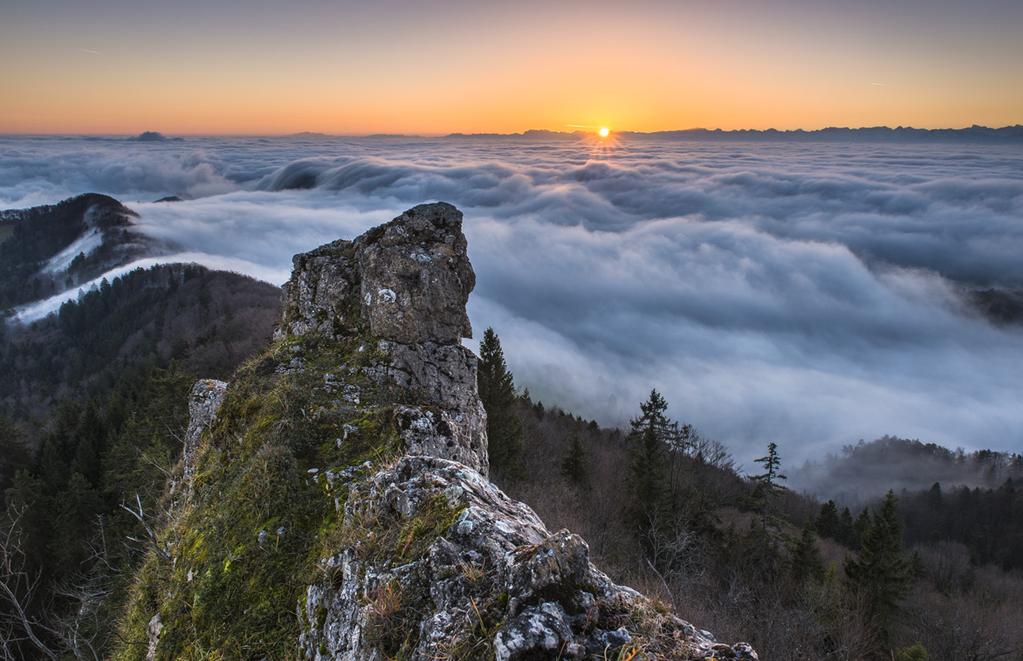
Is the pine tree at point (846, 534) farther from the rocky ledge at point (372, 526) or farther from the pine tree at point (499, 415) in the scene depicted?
the rocky ledge at point (372, 526)

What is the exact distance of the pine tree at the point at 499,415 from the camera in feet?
128

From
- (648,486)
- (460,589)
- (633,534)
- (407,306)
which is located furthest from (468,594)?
(633,534)

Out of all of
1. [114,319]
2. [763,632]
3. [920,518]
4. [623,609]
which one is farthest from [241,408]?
[114,319]

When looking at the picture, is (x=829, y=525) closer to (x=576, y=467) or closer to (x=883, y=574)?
(x=883, y=574)

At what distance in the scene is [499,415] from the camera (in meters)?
40.6

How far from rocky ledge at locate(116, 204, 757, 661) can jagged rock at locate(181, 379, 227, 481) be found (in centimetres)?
8

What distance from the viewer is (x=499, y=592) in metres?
4.84

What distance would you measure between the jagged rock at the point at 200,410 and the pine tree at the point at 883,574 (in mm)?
40501

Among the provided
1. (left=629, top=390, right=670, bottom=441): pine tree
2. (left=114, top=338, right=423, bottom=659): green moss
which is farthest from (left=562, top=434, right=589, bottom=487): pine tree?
(left=114, top=338, right=423, bottom=659): green moss

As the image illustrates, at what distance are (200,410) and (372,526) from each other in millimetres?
10490

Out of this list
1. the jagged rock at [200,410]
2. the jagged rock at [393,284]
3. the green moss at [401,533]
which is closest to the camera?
the green moss at [401,533]

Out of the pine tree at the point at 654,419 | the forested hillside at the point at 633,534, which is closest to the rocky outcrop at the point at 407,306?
the forested hillside at the point at 633,534

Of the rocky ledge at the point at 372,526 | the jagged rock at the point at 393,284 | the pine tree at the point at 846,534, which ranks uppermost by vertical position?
the jagged rock at the point at 393,284

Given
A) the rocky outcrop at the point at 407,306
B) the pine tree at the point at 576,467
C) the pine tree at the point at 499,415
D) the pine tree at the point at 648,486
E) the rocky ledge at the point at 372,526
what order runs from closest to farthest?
the rocky ledge at the point at 372,526 < the rocky outcrop at the point at 407,306 < the pine tree at the point at 499,415 < the pine tree at the point at 648,486 < the pine tree at the point at 576,467
